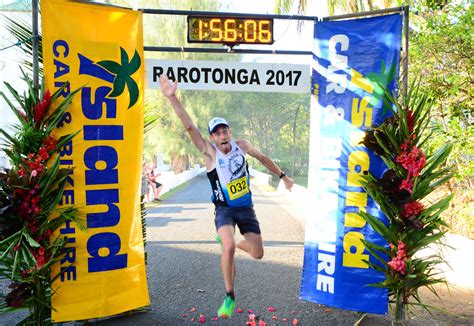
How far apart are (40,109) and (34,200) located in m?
0.92

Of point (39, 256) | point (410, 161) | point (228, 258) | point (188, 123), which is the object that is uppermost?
point (188, 123)

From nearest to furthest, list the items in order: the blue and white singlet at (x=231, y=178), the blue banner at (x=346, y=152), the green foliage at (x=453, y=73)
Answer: the blue and white singlet at (x=231, y=178), the blue banner at (x=346, y=152), the green foliage at (x=453, y=73)

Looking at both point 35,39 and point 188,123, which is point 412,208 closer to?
point 188,123

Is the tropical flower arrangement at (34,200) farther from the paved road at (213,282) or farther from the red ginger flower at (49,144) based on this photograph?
the paved road at (213,282)

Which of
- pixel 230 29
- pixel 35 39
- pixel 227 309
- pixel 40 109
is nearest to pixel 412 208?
pixel 227 309

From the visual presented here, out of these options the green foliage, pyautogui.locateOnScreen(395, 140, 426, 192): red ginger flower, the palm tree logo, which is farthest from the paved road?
the green foliage

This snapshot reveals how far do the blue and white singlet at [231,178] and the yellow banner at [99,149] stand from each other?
2.99ft

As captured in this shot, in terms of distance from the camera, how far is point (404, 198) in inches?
200

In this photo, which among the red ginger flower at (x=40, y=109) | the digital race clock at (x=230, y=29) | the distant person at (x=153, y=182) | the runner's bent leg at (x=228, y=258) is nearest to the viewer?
the red ginger flower at (x=40, y=109)

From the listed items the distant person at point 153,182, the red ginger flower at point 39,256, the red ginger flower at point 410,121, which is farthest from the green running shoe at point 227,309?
the distant person at point 153,182

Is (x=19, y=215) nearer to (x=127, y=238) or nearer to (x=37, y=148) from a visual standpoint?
(x=37, y=148)

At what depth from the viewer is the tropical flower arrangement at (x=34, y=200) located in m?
4.69

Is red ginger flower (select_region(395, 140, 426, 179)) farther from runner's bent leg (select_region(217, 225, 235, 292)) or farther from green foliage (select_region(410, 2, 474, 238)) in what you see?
green foliage (select_region(410, 2, 474, 238))

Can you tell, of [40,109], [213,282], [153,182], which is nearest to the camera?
[40,109]
